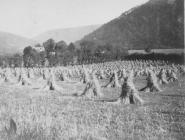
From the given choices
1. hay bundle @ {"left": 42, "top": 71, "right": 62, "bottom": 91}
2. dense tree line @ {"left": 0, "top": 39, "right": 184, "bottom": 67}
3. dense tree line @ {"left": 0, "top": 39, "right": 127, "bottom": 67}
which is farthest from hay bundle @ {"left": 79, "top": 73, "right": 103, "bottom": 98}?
dense tree line @ {"left": 0, "top": 39, "right": 127, "bottom": 67}

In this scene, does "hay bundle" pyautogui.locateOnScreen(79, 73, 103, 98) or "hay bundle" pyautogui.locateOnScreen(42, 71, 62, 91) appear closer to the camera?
"hay bundle" pyautogui.locateOnScreen(79, 73, 103, 98)

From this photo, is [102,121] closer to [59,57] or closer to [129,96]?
[129,96]

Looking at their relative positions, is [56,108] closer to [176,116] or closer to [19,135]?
[176,116]

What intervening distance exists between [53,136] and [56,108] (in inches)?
413

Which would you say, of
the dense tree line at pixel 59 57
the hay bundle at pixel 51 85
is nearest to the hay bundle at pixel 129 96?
the hay bundle at pixel 51 85

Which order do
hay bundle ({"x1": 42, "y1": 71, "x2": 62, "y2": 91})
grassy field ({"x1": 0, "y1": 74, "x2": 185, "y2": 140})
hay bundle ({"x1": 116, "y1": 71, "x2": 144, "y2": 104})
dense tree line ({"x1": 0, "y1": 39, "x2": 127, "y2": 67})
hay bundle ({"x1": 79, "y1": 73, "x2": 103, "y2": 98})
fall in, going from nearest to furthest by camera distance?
grassy field ({"x1": 0, "y1": 74, "x2": 185, "y2": 140}) < hay bundle ({"x1": 116, "y1": 71, "x2": 144, "y2": 104}) < hay bundle ({"x1": 79, "y1": 73, "x2": 103, "y2": 98}) < hay bundle ({"x1": 42, "y1": 71, "x2": 62, "y2": 91}) < dense tree line ({"x1": 0, "y1": 39, "x2": 127, "y2": 67})

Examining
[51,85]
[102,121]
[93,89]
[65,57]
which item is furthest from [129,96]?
[65,57]

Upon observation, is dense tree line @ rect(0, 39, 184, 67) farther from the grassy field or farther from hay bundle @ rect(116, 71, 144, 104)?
the grassy field

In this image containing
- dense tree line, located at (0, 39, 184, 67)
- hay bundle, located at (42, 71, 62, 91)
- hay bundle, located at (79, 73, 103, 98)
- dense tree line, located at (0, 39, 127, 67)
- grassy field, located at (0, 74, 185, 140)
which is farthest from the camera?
dense tree line, located at (0, 39, 127, 67)

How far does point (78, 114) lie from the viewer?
65.3ft

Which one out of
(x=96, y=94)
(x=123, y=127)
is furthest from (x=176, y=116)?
(x=96, y=94)

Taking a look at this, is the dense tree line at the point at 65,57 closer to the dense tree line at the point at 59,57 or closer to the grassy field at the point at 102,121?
the dense tree line at the point at 59,57

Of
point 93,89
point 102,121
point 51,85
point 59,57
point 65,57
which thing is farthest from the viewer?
point 65,57

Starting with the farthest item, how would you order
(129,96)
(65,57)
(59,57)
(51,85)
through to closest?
(65,57) < (59,57) < (51,85) < (129,96)
